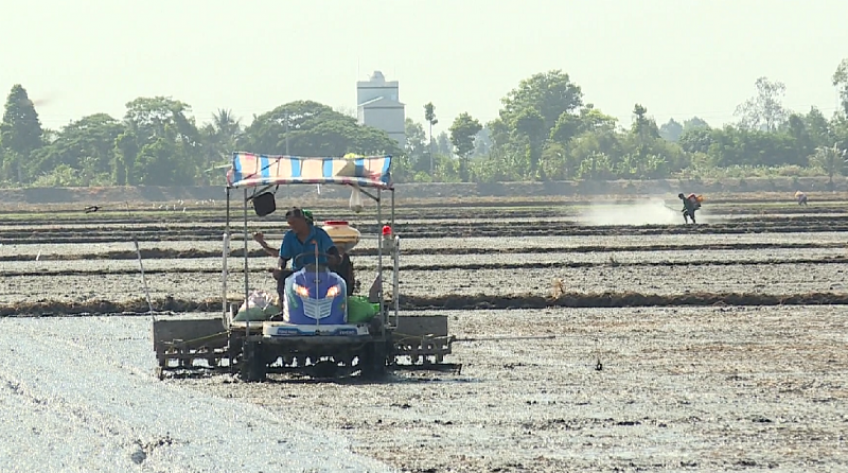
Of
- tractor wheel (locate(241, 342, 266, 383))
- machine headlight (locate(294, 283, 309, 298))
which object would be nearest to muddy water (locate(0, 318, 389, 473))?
tractor wheel (locate(241, 342, 266, 383))

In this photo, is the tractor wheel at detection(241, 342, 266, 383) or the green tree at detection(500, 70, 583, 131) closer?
the tractor wheel at detection(241, 342, 266, 383)

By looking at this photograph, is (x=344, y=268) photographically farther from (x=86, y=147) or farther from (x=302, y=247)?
(x=86, y=147)

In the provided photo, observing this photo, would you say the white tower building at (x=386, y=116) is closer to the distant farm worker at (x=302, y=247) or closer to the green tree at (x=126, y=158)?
the green tree at (x=126, y=158)

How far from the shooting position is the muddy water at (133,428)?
32.6ft

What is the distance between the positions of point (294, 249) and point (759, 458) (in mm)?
5720

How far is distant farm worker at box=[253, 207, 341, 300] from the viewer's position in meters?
14.1

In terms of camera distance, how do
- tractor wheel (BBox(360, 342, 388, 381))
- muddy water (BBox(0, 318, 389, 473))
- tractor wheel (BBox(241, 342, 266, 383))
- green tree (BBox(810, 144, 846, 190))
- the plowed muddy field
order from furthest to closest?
1. green tree (BBox(810, 144, 846, 190))
2. tractor wheel (BBox(360, 342, 388, 381))
3. tractor wheel (BBox(241, 342, 266, 383))
4. the plowed muddy field
5. muddy water (BBox(0, 318, 389, 473))

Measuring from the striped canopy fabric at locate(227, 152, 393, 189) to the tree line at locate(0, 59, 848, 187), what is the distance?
92.7 meters

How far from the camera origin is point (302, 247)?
563 inches

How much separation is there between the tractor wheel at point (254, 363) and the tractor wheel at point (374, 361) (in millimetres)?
915

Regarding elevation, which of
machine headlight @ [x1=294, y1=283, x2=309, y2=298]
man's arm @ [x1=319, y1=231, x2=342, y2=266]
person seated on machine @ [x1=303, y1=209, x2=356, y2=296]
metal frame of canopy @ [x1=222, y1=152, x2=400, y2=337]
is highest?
metal frame of canopy @ [x1=222, y1=152, x2=400, y2=337]

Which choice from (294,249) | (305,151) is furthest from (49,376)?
(305,151)

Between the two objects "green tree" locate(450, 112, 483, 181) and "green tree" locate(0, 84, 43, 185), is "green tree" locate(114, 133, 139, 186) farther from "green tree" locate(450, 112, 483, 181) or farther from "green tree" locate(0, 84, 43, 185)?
"green tree" locate(450, 112, 483, 181)

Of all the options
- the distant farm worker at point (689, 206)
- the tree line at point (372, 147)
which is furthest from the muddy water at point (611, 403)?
the tree line at point (372, 147)
